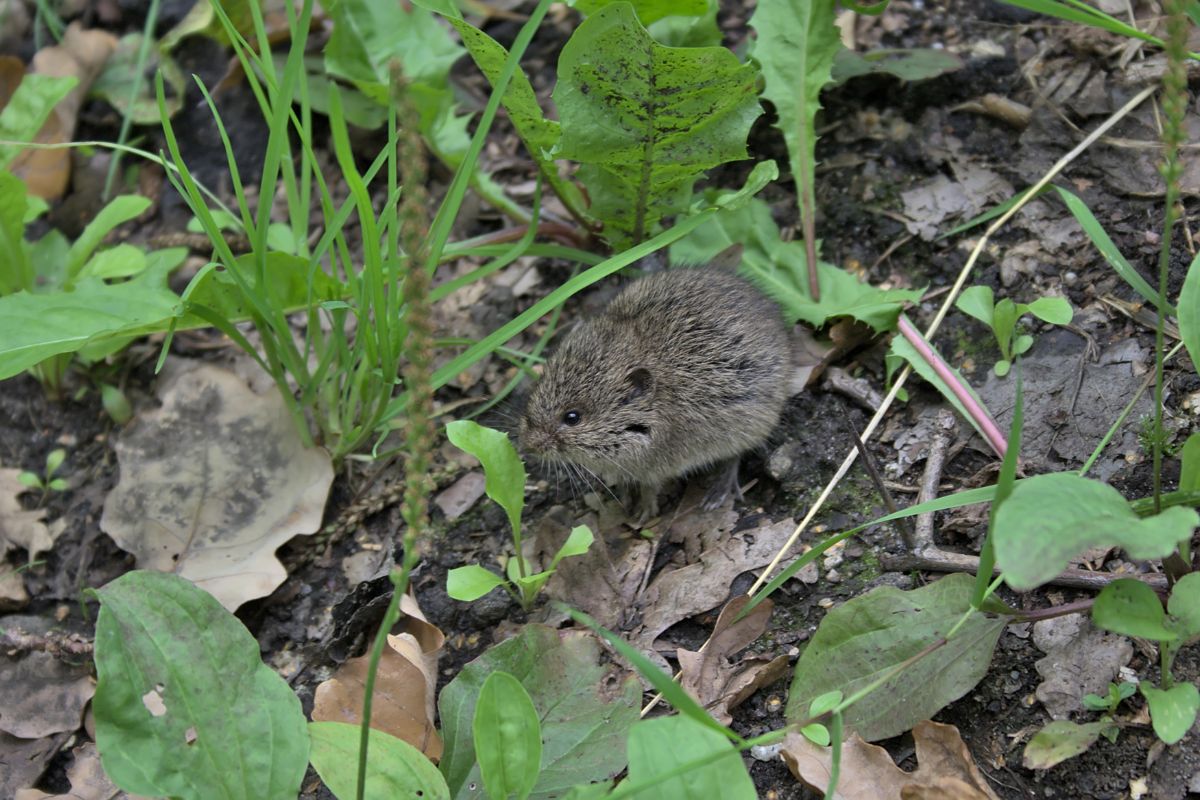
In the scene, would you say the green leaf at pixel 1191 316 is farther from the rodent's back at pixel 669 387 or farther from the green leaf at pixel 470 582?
the green leaf at pixel 470 582

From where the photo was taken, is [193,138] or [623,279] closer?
[623,279]

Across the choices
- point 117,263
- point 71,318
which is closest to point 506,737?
point 71,318

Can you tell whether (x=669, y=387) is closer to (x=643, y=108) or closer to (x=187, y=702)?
(x=643, y=108)

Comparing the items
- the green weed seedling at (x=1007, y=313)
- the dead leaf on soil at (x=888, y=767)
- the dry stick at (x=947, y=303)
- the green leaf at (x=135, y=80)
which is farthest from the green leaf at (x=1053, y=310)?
the green leaf at (x=135, y=80)

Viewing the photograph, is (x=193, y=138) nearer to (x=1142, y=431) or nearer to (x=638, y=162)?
(x=638, y=162)

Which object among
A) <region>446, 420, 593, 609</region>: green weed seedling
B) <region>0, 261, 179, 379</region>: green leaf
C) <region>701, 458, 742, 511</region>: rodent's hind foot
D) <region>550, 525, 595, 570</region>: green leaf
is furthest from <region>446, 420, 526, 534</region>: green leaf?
<region>0, 261, 179, 379</region>: green leaf

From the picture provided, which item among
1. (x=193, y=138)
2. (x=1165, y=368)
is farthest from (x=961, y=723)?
(x=193, y=138)
